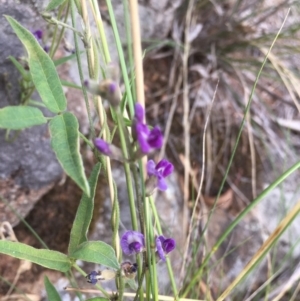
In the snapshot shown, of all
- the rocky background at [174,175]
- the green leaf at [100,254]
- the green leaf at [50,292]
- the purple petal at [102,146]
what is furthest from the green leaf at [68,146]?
the rocky background at [174,175]

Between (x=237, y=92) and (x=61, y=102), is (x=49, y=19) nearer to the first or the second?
(x=61, y=102)

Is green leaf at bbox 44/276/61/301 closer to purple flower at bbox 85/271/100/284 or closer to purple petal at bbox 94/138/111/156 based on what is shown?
purple flower at bbox 85/271/100/284

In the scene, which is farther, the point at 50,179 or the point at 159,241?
the point at 50,179

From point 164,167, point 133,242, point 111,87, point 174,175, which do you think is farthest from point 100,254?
point 174,175

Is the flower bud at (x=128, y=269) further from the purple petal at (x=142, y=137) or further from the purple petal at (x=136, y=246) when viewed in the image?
the purple petal at (x=142, y=137)

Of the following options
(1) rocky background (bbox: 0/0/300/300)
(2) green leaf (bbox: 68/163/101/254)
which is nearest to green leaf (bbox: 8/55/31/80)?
(1) rocky background (bbox: 0/0/300/300)

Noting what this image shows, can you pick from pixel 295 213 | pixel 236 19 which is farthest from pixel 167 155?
pixel 295 213

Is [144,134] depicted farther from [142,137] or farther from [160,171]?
[160,171]
